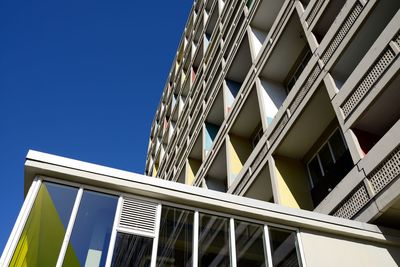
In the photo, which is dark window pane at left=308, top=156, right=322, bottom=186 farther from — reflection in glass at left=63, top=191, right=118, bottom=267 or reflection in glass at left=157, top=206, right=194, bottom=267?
reflection in glass at left=63, top=191, right=118, bottom=267

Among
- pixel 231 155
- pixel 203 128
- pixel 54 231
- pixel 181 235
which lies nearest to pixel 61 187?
pixel 54 231

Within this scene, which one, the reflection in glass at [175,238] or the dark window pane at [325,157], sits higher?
the dark window pane at [325,157]

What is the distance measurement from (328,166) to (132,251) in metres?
7.64

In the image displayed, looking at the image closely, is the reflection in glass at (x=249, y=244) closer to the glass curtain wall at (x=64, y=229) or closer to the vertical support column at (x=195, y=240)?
the vertical support column at (x=195, y=240)

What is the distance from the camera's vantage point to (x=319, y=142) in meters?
12.5

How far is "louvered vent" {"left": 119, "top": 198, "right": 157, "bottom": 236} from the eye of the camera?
676 centimetres

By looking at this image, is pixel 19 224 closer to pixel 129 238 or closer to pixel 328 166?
pixel 129 238

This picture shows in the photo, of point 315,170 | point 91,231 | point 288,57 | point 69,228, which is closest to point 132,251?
point 91,231

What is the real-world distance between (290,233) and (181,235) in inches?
93.1

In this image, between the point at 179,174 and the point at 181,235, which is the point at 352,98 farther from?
the point at 179,174

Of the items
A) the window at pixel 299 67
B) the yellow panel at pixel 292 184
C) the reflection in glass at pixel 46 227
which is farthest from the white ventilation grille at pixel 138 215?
the window at pixel 299 67

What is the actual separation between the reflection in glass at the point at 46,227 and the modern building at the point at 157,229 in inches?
0.6

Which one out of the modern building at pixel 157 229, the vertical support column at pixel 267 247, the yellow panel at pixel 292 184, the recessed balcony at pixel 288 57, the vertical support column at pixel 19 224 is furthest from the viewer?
the recessed balcony at pixel 288 57

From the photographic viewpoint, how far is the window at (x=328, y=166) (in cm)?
1056
